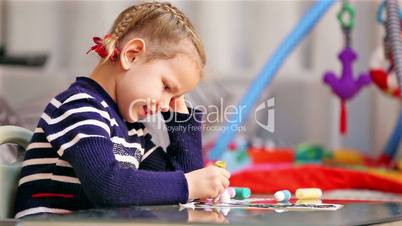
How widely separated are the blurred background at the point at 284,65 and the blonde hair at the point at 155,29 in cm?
128

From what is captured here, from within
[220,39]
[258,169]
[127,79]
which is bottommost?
[258,169]

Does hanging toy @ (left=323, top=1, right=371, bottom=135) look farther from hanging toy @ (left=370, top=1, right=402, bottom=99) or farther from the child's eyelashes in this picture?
the child's eyelashes

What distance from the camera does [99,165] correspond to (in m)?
0.73

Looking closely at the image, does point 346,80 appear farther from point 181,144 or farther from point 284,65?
point 181,144

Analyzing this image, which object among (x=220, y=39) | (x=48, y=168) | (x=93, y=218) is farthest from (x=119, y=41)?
(x=220, y=39)

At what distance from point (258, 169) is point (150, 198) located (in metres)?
A: 0.92

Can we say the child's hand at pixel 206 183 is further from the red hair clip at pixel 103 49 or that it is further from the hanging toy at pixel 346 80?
the hanging toy at pixel 346 80

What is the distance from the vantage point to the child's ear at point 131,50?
0.86 meters

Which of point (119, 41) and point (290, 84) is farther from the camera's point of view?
point (290, 84)

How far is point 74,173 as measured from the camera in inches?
31.4

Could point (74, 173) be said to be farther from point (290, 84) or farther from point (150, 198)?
point (290, 84)

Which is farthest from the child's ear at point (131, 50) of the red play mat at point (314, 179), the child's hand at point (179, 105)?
the red play mat at point (314, 179)

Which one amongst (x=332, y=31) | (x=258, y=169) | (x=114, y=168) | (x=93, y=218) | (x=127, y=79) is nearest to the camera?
(x=93, y=218)

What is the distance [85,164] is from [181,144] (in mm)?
262
